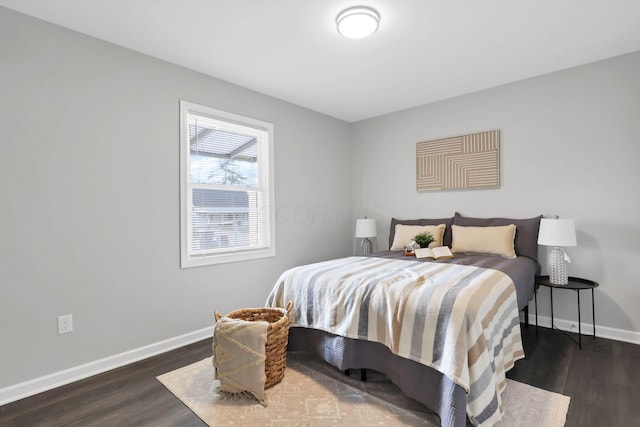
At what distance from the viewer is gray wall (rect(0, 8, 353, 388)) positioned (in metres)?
2.10

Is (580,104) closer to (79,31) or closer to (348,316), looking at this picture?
(348,316)

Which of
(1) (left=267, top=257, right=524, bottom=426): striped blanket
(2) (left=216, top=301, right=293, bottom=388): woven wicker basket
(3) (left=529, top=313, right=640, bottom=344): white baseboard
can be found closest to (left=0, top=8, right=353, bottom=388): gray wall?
(2) (left=216, top=301, right=293, bottom=388): woven wicker basket

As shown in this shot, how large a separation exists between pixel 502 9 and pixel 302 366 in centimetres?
281

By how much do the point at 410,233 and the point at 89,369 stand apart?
3.10m

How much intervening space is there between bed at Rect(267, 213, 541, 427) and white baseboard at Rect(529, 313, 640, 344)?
61cm

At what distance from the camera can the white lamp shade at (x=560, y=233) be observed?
2701 millimetres

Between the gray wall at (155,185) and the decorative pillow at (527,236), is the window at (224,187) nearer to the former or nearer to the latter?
the gray wall at (155,185)

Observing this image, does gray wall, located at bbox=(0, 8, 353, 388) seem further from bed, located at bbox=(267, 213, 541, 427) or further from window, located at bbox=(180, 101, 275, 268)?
bed, located at bbox=(267, 213, 541, 427)

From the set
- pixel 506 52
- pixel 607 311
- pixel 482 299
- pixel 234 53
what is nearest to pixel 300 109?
pixel 234 53

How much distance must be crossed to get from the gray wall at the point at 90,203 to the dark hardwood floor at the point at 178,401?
265 millimetres

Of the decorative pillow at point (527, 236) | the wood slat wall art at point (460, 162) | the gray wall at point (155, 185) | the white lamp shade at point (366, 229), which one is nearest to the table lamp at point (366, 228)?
the white lamp shade at point (366, 229)

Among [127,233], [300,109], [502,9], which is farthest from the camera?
[300,109]

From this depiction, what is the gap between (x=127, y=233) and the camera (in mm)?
2578

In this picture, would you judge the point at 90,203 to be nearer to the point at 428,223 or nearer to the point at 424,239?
the point at 424,239
